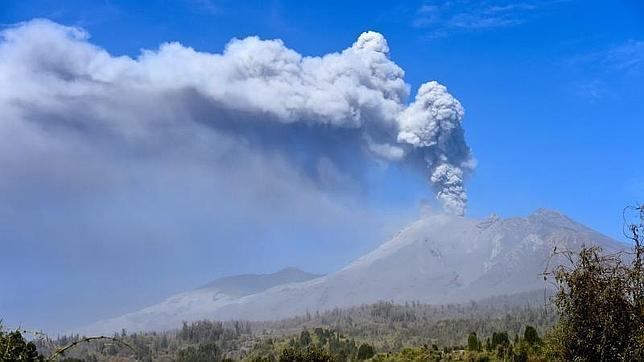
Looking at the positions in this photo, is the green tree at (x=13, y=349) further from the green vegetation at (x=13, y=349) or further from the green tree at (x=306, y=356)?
the green tree at (x=306, y=356)

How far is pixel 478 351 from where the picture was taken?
86750mm

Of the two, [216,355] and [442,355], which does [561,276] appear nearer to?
[442,355]

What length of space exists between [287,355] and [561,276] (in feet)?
168

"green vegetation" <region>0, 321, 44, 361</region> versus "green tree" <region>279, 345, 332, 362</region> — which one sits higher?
"green vegetation" <region>0, 321, 44, 361</region>

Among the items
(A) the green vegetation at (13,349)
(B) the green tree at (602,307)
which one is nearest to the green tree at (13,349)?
(A) the green vegetation at (13,349)

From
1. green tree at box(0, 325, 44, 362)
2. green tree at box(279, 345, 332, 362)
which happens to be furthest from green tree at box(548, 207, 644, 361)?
green tree at box(279, 345, 332, 362)

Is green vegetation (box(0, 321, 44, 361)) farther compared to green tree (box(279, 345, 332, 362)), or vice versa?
green tree (box(279, 345, 332, 362))

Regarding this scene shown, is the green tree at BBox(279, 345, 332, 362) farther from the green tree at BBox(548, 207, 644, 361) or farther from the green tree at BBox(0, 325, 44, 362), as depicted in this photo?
the green tree at BBox(0, 325, 44, 362)

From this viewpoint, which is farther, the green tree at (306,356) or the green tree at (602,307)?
the green tree at (306,356)

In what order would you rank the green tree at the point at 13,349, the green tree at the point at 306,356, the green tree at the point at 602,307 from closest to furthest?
the green tree at the point at 13,349 < the green tree at the point at 602,307 < the green tree at the point at 306,356

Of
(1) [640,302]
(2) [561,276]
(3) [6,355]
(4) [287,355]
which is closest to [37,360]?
(3) [6,355]

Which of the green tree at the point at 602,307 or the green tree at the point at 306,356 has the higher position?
the green tree at the point at 602,307

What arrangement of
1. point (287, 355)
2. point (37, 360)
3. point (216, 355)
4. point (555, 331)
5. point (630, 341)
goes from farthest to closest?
point (216, 355) → point (287, 355) → point (555, 331) → point (630, 341) → point (37, 360)

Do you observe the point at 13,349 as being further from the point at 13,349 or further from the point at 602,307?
the point at 602,307
